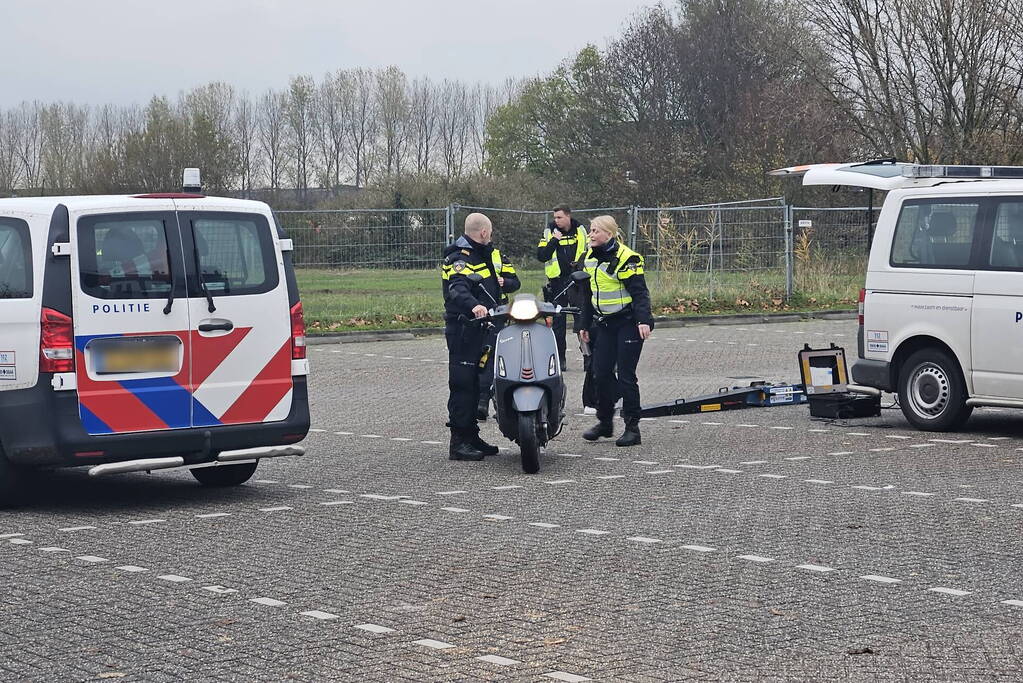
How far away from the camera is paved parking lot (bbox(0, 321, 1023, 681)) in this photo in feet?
17.9

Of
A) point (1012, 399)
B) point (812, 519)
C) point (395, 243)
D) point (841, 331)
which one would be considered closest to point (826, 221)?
point (841, 331)

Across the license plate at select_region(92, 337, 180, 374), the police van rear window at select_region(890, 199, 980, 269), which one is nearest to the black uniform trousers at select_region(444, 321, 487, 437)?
the license plate at select_region(92, 337, 180, 374)

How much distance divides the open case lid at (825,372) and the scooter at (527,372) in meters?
3.13

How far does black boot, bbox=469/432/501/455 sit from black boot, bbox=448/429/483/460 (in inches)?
0.7

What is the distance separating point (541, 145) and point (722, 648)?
58659mm

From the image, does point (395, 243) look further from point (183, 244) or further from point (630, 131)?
point (630, 131)

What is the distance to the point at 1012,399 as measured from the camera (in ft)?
37.0

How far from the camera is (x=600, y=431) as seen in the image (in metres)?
11.8

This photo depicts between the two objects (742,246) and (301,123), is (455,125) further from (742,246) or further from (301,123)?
(742,246)

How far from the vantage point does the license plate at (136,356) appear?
28.5ft

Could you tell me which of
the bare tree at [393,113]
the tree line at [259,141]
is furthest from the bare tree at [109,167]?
the bare tree at [393,113]

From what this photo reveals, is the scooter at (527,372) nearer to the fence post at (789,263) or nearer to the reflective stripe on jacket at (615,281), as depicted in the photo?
the reflective stripe on jacket at (615,281)

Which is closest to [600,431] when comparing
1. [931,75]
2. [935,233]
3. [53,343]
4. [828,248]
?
[935,233]

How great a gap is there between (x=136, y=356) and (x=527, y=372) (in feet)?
9.28
